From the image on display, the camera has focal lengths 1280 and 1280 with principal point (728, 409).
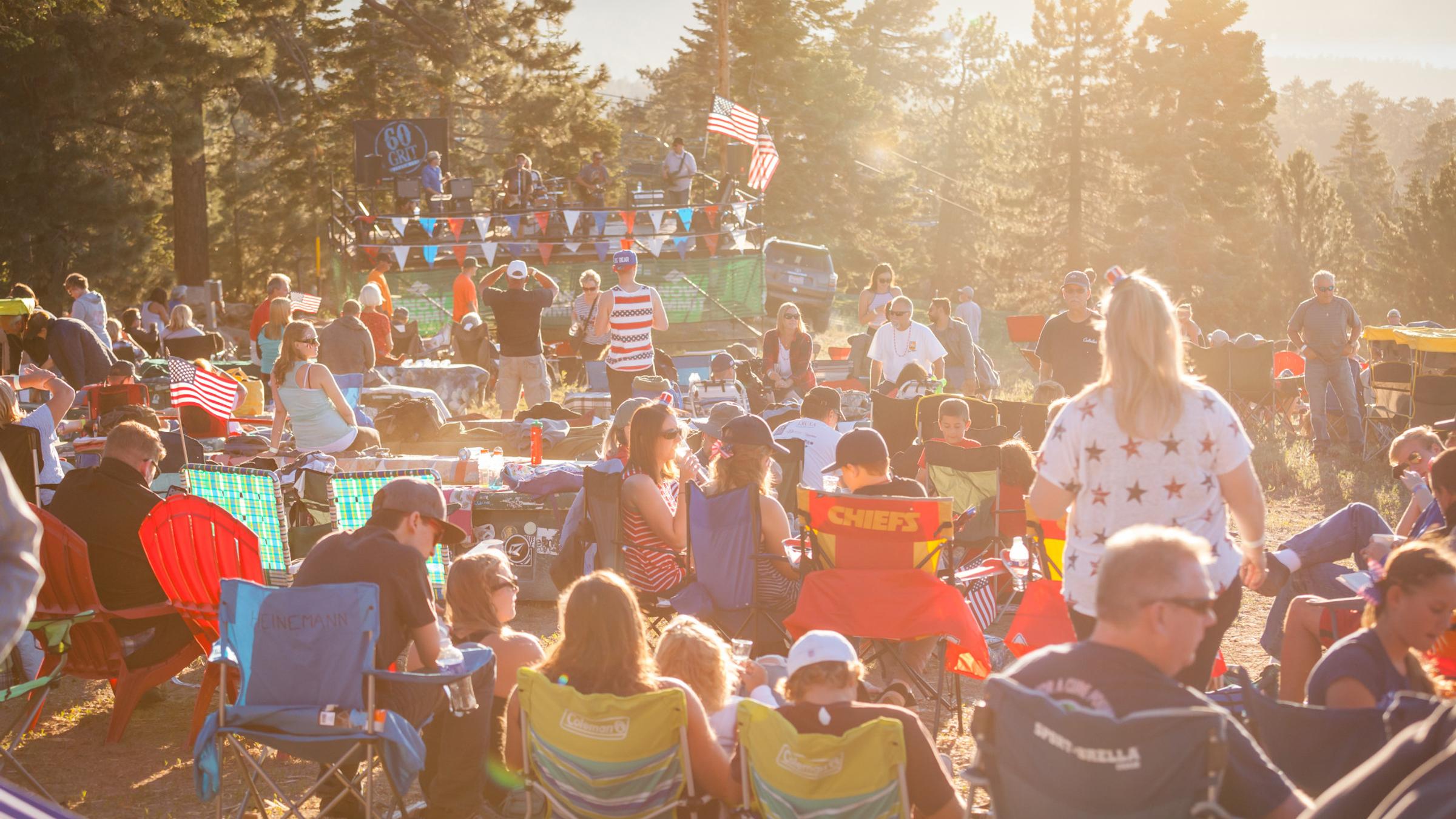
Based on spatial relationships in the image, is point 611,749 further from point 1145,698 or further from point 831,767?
point 1145,698

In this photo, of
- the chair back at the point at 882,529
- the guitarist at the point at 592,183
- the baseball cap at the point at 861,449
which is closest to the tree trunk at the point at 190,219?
the guitarist at the point at 592,183

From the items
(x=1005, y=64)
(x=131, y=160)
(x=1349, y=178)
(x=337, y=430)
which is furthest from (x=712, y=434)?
(x=1349, y=178)

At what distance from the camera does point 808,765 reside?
3127 millimetres

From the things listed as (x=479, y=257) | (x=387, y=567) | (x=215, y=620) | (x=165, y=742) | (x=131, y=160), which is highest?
(x=131, y=160)

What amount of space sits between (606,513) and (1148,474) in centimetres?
281

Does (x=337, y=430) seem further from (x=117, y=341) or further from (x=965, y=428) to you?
(x=117, y=341)

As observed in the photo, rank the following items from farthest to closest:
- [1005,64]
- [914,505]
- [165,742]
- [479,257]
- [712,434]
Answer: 1. [1005,64]
2. [479,257]
3. [712,434]
4. [165,742]
5. [914,505]

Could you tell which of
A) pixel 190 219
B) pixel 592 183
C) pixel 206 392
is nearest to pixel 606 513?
pixel 206 392

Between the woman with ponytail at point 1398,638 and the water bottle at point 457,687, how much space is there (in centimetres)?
244

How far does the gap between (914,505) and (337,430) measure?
14.2 feet

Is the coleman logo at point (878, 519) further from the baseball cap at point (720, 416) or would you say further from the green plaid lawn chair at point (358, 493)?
the green plaid lawn chair at point (358, 493)

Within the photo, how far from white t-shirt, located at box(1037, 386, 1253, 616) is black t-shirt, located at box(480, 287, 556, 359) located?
7.73 metres

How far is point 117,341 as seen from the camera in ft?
45.1

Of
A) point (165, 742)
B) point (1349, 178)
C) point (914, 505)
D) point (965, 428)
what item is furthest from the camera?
point (1349, 178)
